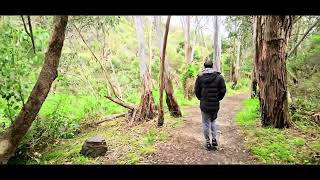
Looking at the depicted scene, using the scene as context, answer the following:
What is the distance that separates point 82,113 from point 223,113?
4.36 metres

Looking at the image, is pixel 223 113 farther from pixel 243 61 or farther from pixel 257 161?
pixel 243 61

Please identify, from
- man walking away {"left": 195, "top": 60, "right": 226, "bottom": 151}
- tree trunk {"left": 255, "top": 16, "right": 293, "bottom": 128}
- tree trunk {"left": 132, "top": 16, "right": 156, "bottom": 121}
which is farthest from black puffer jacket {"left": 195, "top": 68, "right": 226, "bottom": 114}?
tree trunk {"left": 132, "top": 16, "right": 156, "bottom": 121}

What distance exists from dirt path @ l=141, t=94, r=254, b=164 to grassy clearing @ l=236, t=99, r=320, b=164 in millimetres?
240

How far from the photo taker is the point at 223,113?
36.6 ft

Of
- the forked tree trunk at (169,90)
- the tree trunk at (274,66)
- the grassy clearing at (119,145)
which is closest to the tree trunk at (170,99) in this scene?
the forked tree trunk at (169,90)

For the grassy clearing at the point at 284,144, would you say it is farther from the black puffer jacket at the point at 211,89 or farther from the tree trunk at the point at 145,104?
the tree trunk at the point at 145,104

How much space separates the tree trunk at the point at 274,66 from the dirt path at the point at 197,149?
94 centimetres

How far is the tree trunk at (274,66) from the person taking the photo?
7465mm

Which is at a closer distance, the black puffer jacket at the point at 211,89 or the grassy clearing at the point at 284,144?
the grassy clearing at the point at 284,144

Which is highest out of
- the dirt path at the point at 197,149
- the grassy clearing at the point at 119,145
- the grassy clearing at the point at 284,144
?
the grassy clearing at the point at 284,144

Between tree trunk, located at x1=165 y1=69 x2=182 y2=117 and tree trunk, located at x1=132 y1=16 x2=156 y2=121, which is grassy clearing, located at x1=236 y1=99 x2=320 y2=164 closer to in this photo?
tree trunk, located at x1=165 y1=69 x2=182 y2=117

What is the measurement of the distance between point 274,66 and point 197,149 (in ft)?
8.19

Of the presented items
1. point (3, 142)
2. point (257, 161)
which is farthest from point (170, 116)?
point (3, 142)
